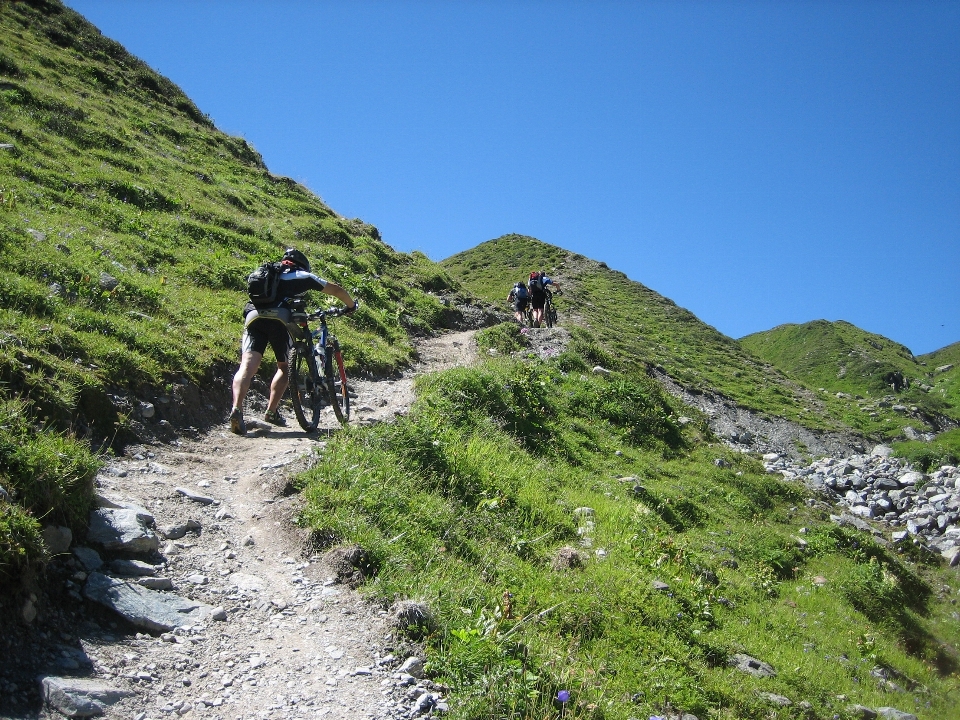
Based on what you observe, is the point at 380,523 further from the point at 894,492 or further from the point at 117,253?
the point at 894,492

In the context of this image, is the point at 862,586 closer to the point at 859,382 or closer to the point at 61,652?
the point at 61,652

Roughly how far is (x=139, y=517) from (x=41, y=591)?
4.48 feet

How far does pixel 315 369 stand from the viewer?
9.43m

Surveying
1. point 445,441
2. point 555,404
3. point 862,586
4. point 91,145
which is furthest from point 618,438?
point 91,145

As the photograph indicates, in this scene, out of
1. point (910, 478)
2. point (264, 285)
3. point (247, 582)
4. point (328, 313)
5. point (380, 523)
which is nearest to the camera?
point (247, 582)

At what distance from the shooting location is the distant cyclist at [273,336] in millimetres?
8594

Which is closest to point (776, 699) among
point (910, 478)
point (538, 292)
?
point (910, 478)

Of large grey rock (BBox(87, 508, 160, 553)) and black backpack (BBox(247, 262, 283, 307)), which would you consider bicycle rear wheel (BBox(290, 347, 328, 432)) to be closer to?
black backpack (BBox(247, 262, 283, 307))

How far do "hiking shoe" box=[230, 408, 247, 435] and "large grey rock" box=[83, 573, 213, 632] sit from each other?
3798 millimetres

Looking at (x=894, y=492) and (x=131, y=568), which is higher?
(x=894, y=492)

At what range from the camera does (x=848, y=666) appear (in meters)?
8.77

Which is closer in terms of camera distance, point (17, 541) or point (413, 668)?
point (17, 541)

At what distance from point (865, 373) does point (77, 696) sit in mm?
45144

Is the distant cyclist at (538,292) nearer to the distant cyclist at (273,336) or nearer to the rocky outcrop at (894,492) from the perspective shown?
the rocky outcrop at (894,492)
